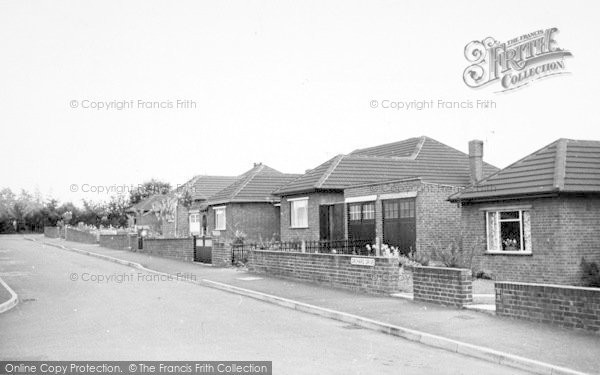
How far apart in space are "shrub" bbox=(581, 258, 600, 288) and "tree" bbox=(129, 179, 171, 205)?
226 feet

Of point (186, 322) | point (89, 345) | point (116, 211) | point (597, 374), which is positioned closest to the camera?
point (597, 374)

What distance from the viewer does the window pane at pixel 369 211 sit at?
84.9 feet

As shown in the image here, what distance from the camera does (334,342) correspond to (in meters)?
10.0

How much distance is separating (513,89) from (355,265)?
757 centimetres

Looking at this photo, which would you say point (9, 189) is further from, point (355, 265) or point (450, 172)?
point (355, 265)

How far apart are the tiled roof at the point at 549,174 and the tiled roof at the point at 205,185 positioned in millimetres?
26385

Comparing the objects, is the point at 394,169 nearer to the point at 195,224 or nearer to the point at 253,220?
the point at 253,220

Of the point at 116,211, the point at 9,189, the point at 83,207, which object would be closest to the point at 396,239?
the point at 116,211

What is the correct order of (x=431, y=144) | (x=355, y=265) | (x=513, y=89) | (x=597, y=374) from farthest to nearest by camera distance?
(x=431, y=144) → (x=513, y=89) → (x=355, y=265) → (x=597, y=374)

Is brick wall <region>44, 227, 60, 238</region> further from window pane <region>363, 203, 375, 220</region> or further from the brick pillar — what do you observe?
the brick pillar

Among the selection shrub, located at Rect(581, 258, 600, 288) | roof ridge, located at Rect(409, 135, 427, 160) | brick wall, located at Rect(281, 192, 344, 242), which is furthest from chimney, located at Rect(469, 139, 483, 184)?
shrub, located at Rect(581, 258, 600, 288)

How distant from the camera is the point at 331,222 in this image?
93.3ft

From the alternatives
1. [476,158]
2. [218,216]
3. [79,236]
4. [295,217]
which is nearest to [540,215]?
[476,158]

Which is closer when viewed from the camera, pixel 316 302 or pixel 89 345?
pixel 89 345
